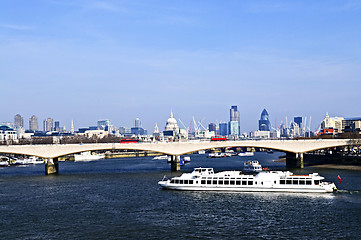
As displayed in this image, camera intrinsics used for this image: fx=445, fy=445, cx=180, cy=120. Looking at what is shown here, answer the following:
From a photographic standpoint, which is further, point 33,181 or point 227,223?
point 33,181

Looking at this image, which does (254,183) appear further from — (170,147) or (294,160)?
(294,160)

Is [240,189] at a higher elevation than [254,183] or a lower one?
lower

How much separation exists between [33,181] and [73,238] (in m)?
50.8

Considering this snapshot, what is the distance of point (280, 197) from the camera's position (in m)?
64.5

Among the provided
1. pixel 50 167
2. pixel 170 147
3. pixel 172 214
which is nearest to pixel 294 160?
pixel 170 147

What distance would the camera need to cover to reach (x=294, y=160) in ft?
389

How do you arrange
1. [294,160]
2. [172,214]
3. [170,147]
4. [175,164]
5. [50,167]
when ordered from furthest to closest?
[294,160]
[170,147]
[175,164]
[50,167]
[172,214]

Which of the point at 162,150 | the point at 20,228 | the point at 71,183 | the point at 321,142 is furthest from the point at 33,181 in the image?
the point at 321,142

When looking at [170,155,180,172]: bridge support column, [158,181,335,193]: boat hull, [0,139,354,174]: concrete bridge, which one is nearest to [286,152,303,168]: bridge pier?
[0,139,354,174]: concrete bridge

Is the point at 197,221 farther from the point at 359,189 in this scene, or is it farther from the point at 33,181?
the point at 33,181

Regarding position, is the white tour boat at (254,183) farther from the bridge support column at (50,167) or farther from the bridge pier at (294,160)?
the bridge pier at (294,160)

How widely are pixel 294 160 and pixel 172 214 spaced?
7247 cm

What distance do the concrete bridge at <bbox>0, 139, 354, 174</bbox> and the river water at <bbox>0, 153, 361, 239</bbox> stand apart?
30.4 meters

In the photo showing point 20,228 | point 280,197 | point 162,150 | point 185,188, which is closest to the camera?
point 20,228
